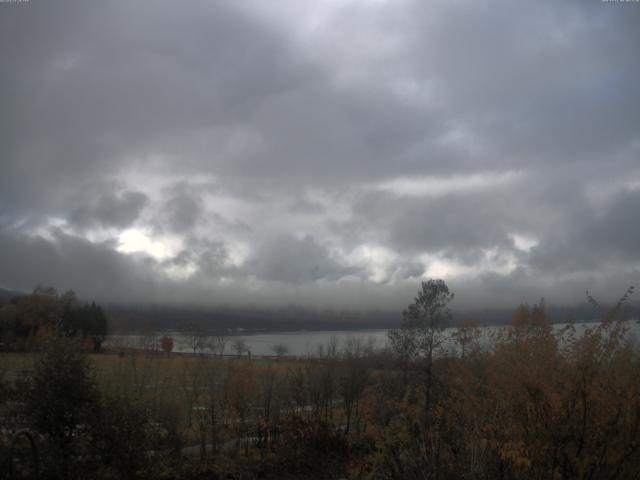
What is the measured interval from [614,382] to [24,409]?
10016mm

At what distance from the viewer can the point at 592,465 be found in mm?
8000

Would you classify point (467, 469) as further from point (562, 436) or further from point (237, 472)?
point (237, 472)

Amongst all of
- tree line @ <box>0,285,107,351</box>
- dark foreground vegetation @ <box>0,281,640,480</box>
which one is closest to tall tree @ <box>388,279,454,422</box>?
dark foreground vegetation @ <box>0,281,640,480</box>

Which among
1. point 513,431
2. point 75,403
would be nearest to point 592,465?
point 513,431

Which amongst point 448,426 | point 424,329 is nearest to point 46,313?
point 424,329

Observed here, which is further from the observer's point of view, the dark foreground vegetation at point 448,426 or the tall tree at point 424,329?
the tall tree at point 424,329

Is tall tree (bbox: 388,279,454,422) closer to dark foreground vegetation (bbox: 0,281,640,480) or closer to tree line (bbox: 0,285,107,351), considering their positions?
dark foreground vegetation (bbox: 0,281,640,480)

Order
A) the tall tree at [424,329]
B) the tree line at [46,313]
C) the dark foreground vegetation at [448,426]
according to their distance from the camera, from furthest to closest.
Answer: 1. the tree line at [46,313]
2. the tall tree at [424,329]
3. the dark foreground vegetation at [448,426]

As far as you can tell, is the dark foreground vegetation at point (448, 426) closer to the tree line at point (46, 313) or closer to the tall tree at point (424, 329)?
the tall tree at point (424, 329)

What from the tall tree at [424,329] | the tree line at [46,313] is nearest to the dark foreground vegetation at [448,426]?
the tall tree at [424,329]

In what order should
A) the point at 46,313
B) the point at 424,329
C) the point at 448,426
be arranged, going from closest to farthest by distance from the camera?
the point at 448,426 < the point at 424,329 < the point at 46,313

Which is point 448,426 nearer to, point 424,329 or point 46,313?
point 424,329

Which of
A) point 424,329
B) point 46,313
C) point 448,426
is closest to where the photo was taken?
point 448,426

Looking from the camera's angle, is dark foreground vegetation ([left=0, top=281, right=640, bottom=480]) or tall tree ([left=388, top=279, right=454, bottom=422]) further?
tall tree ([left=388, top=279, right=454, bottom=422])
